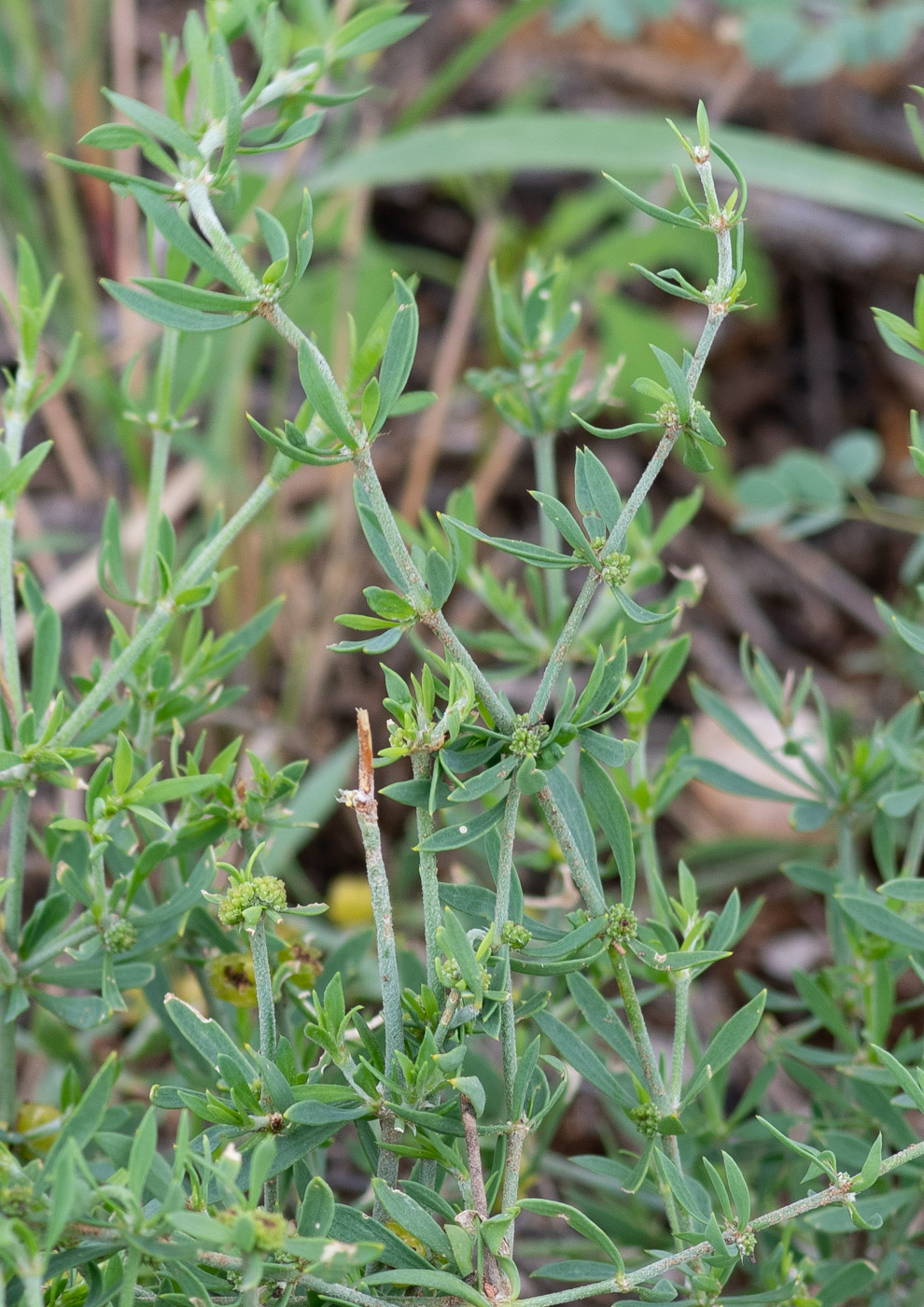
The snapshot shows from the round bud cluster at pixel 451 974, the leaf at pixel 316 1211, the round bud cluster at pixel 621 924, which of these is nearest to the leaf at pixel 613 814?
the round bud cluster at pixel 621 924

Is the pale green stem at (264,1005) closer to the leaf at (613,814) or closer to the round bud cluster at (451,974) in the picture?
the round bud cluster at (451,974)

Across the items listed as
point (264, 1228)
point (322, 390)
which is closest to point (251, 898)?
point (264, 1228)

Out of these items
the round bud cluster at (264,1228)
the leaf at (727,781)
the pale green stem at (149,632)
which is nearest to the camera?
the round bud cluster at (264,1228)

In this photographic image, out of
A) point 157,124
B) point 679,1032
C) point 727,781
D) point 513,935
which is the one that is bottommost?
point 727,781

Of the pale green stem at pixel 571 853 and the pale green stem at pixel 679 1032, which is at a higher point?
the pale green stem at pixel 571 853

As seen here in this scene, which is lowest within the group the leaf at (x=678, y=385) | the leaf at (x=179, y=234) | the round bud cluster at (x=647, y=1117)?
the round bud cluster at (x=647, y=1117)

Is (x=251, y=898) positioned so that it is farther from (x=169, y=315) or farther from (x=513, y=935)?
(x=169, y=315)

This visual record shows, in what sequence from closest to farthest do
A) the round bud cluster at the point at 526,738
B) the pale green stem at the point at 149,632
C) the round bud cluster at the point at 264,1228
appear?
the round bud cluster at the point at 264,1228 < the round bud cluster at the point at 526,738 < the pale green stem at the point at 149,632

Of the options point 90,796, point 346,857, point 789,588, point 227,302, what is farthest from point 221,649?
point 789,588
